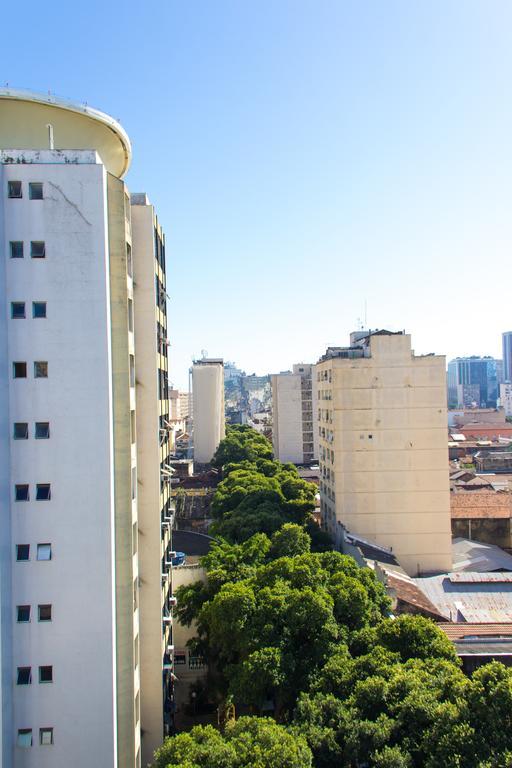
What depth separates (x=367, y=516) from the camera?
1411 inches

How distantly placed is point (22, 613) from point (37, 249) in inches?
377

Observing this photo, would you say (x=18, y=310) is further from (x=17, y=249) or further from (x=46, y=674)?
(x=46, y=674)

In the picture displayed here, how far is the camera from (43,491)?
14750mm

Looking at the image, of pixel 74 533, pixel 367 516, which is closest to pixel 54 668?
pixel 74 533

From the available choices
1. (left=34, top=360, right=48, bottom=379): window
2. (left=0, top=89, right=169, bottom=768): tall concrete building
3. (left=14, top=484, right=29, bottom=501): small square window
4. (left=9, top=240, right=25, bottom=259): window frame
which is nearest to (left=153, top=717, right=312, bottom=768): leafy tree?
(left=0, top=89, right=169, bottom=768): tall concrete building

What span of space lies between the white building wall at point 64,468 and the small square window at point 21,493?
0.15 meters

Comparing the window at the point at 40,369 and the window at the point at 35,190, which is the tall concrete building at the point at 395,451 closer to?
the window at the point at 40,369

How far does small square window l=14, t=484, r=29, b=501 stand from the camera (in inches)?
577

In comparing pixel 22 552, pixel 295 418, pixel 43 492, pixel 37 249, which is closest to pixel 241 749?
pixel 22 552

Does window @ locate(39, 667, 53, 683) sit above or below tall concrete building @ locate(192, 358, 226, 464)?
below

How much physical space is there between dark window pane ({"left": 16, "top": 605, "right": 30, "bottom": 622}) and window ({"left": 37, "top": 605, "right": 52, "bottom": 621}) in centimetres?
31

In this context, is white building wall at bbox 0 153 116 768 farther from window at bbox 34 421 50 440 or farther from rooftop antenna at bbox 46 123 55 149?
rooftop antenna at bbox 46 123 55 149

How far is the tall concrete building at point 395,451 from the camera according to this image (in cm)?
3544

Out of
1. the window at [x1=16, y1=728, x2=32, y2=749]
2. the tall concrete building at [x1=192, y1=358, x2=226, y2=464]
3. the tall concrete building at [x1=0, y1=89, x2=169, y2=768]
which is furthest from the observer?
the tall concrete building at [x1=192, y1=358, x2=226, y2=464]
